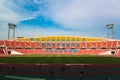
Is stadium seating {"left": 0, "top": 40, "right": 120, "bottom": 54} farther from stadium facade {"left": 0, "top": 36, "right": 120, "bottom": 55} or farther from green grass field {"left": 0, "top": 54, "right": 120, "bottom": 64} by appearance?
green grass field {"left": 0, "top": 54, "right": 120, "bottom": 64}

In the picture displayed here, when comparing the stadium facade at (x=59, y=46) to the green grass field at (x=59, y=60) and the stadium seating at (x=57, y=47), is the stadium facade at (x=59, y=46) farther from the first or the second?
the green grass field at (x=59, y=60)

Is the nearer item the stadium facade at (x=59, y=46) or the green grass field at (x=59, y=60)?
the green grass field at (x=59, y=60)

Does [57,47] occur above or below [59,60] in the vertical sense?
above

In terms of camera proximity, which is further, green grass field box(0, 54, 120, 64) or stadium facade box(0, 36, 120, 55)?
stadium facade box(0, 36, 120, 55)

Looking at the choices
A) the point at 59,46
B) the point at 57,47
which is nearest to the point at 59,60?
the point at 57,47

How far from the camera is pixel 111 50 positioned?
4250 inches

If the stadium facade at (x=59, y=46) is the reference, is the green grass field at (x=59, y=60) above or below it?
below

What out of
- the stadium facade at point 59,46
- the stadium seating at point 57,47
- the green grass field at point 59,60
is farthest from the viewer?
the stadium seating at point 57,47

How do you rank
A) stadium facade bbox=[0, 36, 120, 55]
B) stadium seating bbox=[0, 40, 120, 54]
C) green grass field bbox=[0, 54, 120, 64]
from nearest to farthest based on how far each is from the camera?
green grass field bbox=[0, 54, 120, 64] < stadium facade bbox=[0, 36, 120, 55] < stadium seating bbox=[0, 40, 120, 54]

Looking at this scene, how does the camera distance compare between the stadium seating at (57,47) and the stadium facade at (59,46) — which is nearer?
the stadium facade at (59,46)

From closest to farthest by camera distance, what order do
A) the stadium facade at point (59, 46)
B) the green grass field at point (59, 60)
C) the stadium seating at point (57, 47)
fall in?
the green grass field at point (59, 60), the stadium facade at point (59, 46), the stadium seating at point (57, 47)

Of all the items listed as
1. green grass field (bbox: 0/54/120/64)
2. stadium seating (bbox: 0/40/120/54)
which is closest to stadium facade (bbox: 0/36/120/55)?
stadium seating (bbox: 0/40/120/54)

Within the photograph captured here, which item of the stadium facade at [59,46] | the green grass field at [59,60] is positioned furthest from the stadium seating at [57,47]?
the green grass field at [59,60]

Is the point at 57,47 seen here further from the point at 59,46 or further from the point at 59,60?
the point at 59,60
